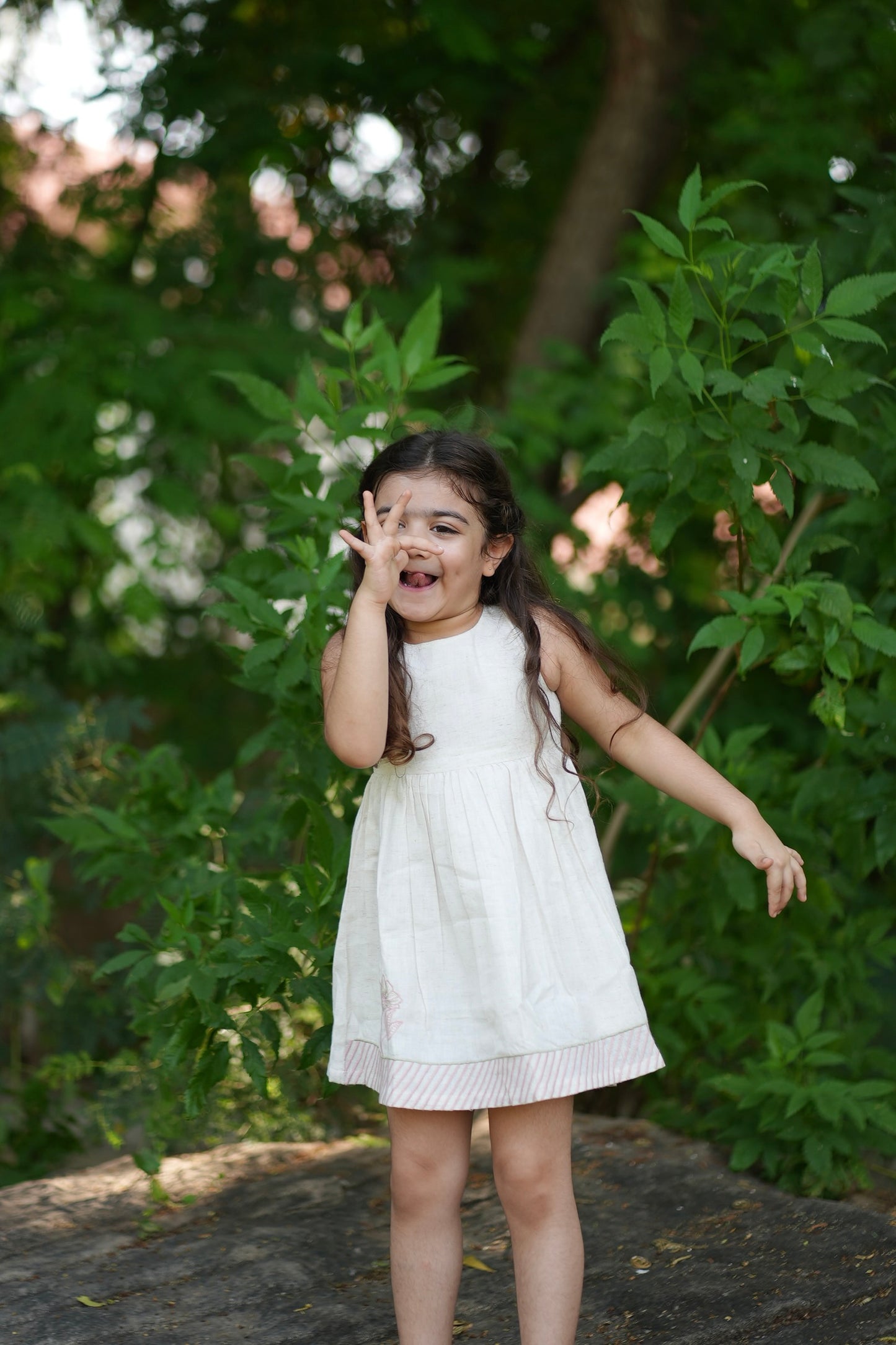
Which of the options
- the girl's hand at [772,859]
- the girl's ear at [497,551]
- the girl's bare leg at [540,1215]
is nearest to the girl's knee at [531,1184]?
the girl's bare leg at [540,1215]

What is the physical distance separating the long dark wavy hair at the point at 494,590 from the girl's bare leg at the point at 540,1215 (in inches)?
19.7

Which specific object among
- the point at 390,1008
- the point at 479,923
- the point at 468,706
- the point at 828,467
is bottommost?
the point at 390,1008

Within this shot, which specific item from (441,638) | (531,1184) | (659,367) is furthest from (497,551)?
(531,1184)

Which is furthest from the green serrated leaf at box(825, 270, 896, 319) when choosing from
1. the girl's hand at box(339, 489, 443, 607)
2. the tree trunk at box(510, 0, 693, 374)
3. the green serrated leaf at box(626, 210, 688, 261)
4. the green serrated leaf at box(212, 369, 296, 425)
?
the tree trunk at box(510, 0, 693, 374)

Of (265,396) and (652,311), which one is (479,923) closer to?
(652,311)

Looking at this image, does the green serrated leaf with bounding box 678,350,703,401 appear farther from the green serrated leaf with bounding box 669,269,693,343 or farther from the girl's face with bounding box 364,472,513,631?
the girl's face with bounding box 364,472,513,631

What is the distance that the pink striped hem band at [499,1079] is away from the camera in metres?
1.87

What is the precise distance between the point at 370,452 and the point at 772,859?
195 cm

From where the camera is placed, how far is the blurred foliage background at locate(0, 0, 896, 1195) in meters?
2.45

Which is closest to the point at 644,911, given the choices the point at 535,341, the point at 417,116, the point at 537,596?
the point at 537,596

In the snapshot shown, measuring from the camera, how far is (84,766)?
12.8 feet

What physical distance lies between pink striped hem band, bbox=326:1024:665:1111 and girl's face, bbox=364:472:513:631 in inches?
26.8

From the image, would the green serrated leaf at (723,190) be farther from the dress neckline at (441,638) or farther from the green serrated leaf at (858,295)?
the dress neckline at (441,638)

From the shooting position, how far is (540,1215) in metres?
1.92
